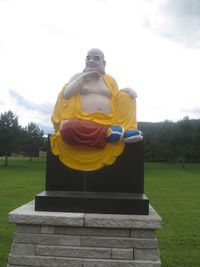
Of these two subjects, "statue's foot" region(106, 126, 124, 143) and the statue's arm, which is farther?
the statue's arm

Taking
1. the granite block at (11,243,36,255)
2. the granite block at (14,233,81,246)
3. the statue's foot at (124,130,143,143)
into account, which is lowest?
the granite block at (11,243,36,255)

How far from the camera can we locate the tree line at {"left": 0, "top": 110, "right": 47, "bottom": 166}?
27.0 metres

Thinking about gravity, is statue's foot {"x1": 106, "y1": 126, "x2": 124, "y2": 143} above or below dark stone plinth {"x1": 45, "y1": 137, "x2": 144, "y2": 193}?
above

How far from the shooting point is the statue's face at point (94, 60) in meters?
4.39

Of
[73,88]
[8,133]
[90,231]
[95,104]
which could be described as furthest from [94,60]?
[8,133]

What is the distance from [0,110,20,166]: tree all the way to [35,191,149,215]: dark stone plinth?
24451 millimetres

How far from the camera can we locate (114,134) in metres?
3.97

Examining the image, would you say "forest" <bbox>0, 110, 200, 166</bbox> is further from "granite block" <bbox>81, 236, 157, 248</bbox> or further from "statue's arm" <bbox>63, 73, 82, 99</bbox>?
"granite block" <bbox>81, 236, 157, 248</bbox>

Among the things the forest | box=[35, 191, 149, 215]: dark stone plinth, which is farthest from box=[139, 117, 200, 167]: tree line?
box=[35, 191, 149, 215]: dark stone plinth

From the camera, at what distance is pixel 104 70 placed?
15.0ft

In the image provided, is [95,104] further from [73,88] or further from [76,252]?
[76,252]

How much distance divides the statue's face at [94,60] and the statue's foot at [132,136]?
3.67 feet

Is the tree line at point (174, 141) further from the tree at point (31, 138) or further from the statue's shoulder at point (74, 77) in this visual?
the statue's shoulder at point (74, 77)

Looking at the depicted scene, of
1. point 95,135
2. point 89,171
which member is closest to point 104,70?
point 95,135
